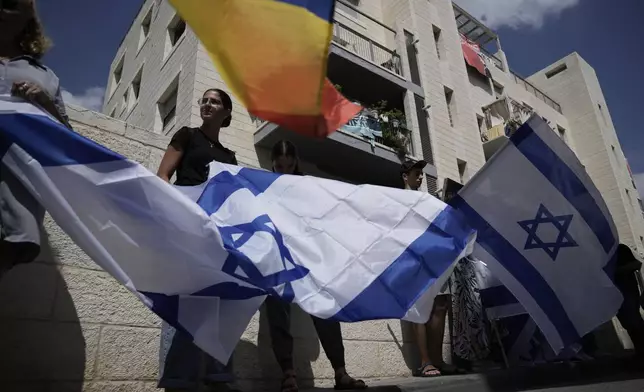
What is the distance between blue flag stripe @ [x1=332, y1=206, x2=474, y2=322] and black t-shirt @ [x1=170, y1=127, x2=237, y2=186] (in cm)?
112

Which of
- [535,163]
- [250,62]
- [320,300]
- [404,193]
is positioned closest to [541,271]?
[535,163]

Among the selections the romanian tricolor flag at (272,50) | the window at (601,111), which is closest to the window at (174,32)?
the romanian tricolor flag at (272,50)

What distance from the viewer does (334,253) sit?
2244mm

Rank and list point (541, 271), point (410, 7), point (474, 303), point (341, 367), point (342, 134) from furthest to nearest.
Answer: point (410, 7) < point (342, 134) < point (474, 303) < point (541, 271) < point (341, 367)

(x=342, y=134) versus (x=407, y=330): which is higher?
(x=342, y=134)

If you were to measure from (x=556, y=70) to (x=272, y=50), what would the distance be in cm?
3089

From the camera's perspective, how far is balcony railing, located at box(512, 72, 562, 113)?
24.2 metres

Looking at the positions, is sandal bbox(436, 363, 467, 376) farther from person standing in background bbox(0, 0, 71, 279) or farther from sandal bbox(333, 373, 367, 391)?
person standing in background bbox(0, 0, 71, 279)

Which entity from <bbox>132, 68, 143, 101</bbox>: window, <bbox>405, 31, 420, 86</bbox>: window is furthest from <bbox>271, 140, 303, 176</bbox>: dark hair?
<bbox>132, 68, 143, 101</bbox>: window

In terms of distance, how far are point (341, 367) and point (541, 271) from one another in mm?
1487

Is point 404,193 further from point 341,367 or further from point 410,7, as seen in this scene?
point 410,7

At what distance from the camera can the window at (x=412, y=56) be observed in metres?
15.6

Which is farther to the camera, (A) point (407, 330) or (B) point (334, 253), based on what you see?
(A) point (407, 330)

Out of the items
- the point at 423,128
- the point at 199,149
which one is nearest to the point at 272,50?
the point at 199,149
